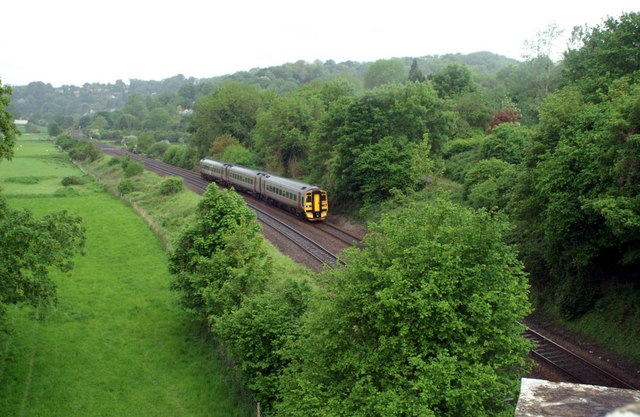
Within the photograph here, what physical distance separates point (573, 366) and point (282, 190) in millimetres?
25983

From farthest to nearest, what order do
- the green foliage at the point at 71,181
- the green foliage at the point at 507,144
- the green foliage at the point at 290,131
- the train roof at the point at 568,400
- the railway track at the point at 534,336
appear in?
the green foliage at the point at 71,181, the green foliage at the point at 290,131, the green foliage at the point at 507,144, the railway track at the point at 534,336, the train roof at the point at 568,400

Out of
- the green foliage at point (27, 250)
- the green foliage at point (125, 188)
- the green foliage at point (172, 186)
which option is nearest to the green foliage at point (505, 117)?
the green foliage at point (172, 186)

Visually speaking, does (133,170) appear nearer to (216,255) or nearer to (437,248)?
(216,255)

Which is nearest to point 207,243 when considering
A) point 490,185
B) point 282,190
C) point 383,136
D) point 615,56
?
point 490,185

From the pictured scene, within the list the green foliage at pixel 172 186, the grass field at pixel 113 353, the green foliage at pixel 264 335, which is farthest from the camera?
the green foliage at pixel 172 186

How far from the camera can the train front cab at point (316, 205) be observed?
36.1 metres

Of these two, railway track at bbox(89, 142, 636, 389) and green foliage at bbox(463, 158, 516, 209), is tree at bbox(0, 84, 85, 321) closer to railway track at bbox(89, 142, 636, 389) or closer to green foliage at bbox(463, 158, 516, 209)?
railway track at bbox(89, 142, 636, 389)

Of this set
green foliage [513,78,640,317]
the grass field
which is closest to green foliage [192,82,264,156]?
the grass field

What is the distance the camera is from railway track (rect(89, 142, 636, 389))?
1573cm

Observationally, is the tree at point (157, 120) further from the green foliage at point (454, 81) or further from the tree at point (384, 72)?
the green foliage at point (454, 81)

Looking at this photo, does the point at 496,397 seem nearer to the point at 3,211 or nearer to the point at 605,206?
the point at 605,206

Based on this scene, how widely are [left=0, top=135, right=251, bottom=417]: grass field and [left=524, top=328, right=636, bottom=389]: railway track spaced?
975 centimetres

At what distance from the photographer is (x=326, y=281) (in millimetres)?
12883

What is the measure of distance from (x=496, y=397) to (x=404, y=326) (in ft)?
7.33
